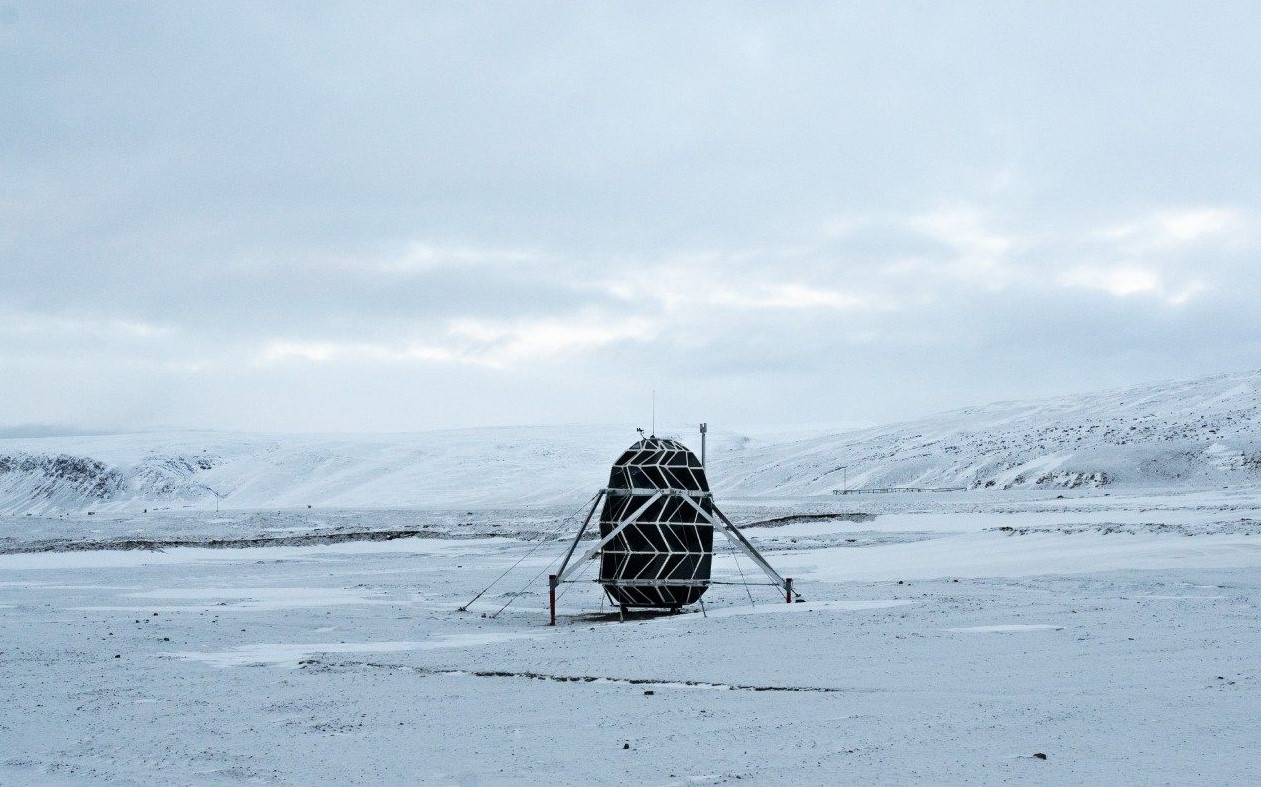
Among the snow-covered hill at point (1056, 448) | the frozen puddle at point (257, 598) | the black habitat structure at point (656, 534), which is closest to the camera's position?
the black habitat structure at point (656, 534)

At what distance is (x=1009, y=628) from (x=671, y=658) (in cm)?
456

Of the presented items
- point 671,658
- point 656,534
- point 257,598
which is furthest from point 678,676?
point 257,598

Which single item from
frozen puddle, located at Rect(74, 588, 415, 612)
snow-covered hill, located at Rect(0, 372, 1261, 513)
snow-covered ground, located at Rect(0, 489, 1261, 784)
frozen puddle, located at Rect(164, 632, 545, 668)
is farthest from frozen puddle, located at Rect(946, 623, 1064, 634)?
snow-covered hill, located at Rect(0, 372, 1261, 513)

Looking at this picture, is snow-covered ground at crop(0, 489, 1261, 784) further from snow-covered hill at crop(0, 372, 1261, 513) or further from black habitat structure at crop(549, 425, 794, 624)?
snow-covered hill at crop(0, 372, 1261, 513)

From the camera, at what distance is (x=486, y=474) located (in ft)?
311

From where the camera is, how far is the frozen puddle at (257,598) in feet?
70.0

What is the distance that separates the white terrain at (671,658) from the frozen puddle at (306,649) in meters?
0.10

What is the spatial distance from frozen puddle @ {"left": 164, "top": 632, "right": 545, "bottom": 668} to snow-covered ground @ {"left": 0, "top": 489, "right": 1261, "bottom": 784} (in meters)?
0.08

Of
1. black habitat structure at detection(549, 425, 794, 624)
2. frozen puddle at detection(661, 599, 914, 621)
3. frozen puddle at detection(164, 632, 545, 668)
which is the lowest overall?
frozen puddle at detection(661, 599, 914, 621)

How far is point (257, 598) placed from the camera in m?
23.2

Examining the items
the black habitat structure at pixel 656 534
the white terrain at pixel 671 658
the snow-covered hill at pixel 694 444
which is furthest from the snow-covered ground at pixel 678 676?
the snow-covered hill at pixel 694 444

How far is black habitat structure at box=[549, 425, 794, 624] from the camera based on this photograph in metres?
20.0

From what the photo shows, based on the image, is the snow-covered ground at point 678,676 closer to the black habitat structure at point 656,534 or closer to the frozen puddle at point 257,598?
the frozen puddle at point 257,598

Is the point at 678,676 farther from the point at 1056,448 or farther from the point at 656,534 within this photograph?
the point at 1056,448
